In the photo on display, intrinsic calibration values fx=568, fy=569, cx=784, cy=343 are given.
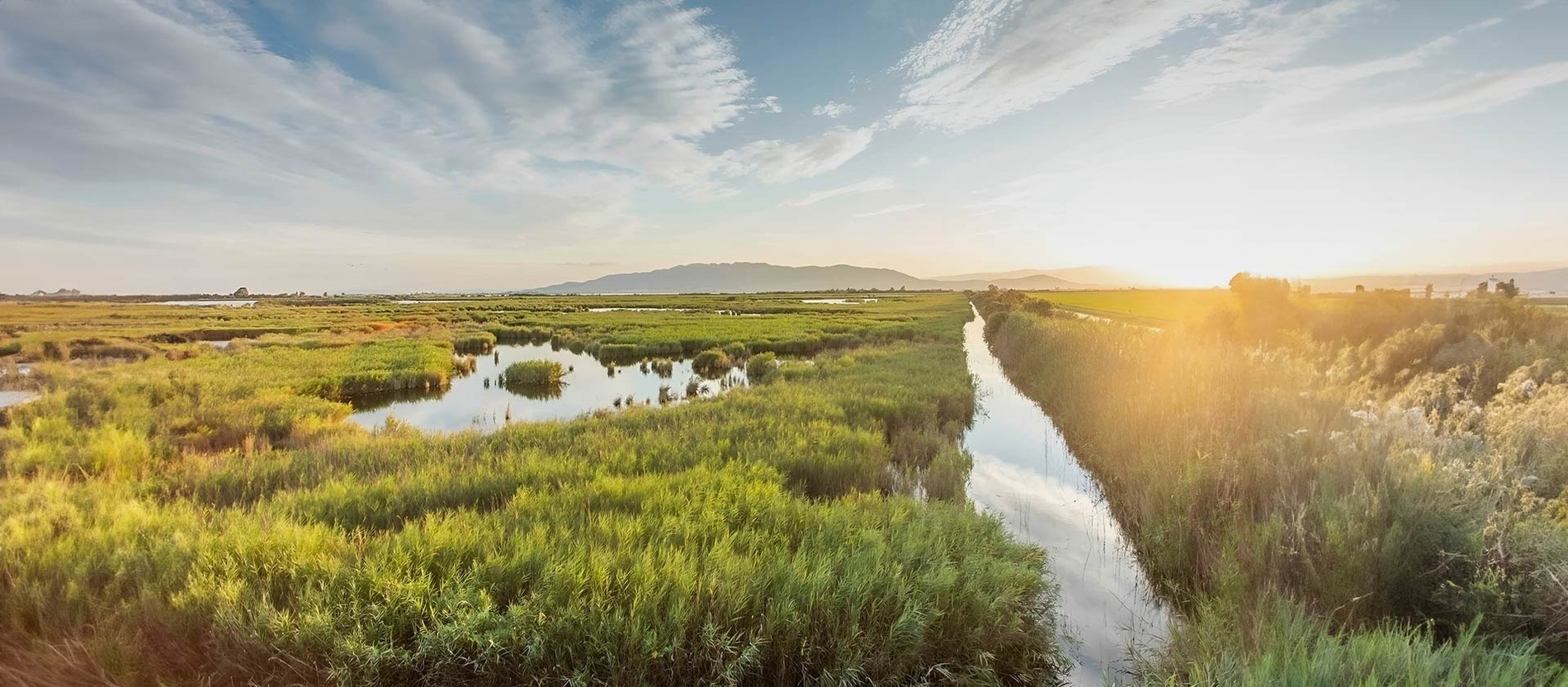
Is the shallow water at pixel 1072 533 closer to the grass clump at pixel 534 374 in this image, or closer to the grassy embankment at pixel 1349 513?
the grassy embankment at pixel 1349 513

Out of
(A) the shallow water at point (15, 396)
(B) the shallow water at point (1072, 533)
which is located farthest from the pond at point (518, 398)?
(B) the shallow water at point (1072, 533)

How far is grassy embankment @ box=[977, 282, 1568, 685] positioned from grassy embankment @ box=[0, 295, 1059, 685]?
71.2 inches

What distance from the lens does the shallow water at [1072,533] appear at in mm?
5730

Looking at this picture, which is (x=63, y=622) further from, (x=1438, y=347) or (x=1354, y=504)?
(x=1438, y=347)

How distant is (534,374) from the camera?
23.5 meters

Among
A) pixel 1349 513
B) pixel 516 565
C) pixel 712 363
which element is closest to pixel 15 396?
pixel 712 363

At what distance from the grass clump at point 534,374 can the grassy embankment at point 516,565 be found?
12382mm

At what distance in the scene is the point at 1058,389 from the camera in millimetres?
16703

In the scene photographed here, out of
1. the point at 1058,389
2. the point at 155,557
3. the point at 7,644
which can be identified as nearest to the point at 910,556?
the point at 155,557

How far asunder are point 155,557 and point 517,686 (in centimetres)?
375

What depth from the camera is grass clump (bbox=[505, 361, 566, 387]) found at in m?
23.3

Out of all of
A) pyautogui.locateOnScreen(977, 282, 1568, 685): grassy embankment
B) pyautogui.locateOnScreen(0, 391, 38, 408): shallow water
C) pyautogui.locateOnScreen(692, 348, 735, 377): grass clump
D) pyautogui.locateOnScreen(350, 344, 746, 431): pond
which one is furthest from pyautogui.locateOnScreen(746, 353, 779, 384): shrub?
pyautogui.locateOnScreen(0, 391, 38, 408): shallow water

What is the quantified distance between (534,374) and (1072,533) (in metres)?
21.0

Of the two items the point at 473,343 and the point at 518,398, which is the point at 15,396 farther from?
the point at 473,343
